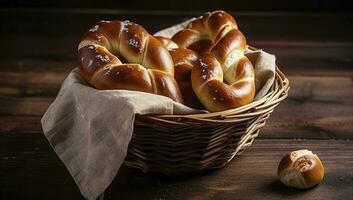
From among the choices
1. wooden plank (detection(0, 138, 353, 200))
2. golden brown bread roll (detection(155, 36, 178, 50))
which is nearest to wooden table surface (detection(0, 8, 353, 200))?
wooden plank (detection(0, 138, 353, 200))

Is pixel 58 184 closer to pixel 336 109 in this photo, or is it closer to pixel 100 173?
pixel 100 173

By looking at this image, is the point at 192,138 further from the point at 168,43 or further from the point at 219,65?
the point at 168,43

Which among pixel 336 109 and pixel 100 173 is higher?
pixel 100 173

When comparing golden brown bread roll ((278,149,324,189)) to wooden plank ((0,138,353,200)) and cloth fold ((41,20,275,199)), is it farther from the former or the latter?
cloth fold ((41,20,275,199))

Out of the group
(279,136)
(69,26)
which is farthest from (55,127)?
(69,26)

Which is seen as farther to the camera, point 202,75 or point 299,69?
point 299,69

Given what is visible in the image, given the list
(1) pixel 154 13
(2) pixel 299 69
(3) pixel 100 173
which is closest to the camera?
(3) pixel 100 173

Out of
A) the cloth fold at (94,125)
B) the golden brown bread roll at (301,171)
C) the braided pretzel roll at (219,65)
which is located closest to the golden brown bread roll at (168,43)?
the braided pretzel roll at (219,65)
